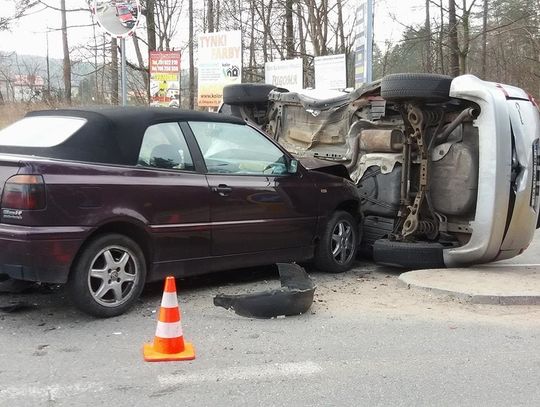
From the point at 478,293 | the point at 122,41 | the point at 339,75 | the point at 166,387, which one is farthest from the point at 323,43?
the point at 166,387

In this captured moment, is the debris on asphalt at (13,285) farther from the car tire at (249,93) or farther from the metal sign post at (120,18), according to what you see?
A: the car tire at (249,93)

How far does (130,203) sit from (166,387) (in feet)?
5.54

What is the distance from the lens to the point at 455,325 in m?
4.96

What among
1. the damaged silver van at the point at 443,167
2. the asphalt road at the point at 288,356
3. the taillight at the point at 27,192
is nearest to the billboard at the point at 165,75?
the damaged silver van at the point at 443,167

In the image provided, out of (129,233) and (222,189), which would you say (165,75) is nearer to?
(222,189)

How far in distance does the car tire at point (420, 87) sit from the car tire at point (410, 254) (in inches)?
62.6

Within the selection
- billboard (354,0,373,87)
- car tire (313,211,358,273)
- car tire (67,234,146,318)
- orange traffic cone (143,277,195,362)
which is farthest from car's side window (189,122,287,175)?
billboard (354,0,373,87)

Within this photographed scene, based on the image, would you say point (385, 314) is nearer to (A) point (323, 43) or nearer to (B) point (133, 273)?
(B) point (133, 273)

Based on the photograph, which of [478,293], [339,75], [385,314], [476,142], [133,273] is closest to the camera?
[133,273]

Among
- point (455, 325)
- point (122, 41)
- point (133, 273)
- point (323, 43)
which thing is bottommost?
point (455, 325)

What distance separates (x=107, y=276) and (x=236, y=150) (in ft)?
6.10

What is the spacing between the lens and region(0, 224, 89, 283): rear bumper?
14.1 ft

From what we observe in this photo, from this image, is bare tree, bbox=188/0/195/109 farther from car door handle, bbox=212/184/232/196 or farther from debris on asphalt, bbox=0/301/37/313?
debris on asphalt, bbox=0/301/37/313

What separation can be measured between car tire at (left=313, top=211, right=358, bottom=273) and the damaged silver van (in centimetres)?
30
